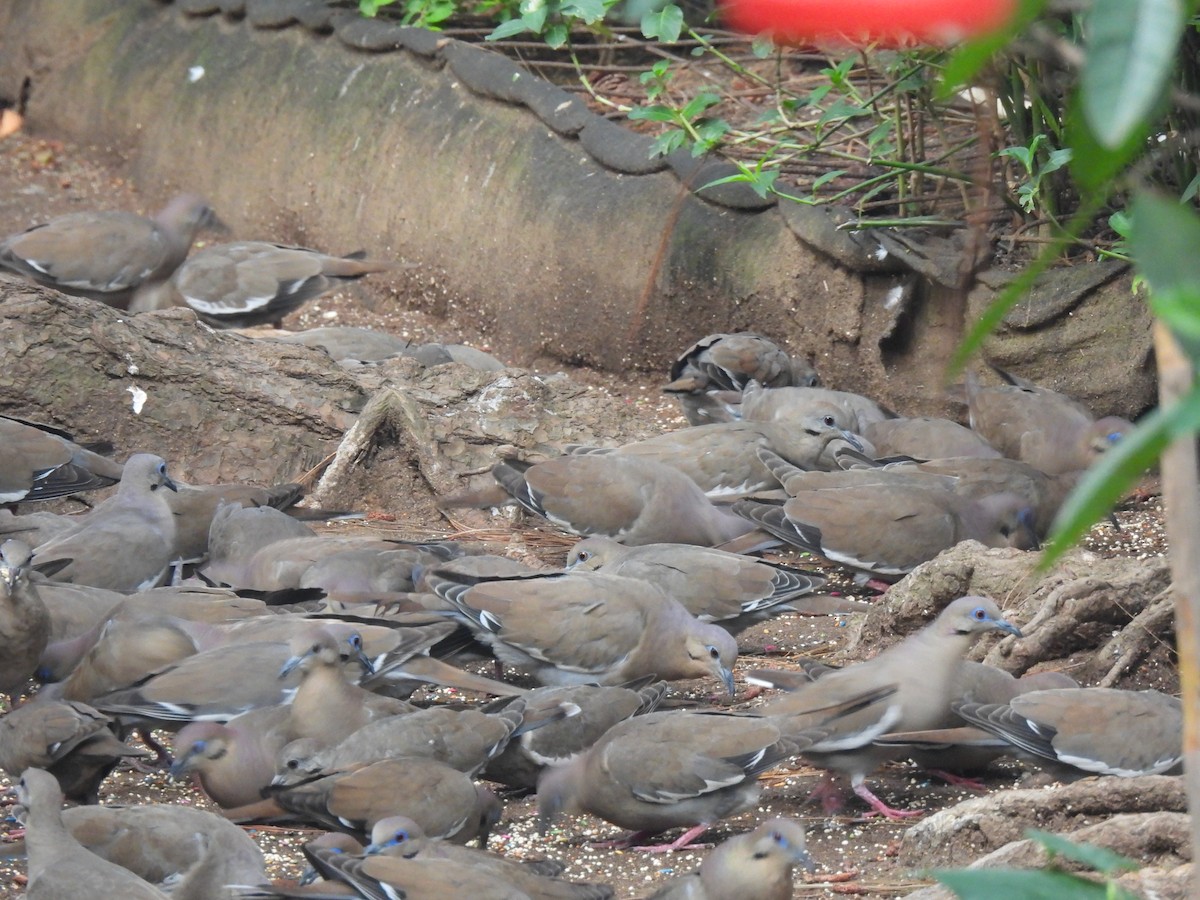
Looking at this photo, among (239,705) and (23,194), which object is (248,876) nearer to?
(239,705)

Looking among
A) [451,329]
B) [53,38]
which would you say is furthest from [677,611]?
[53,38]

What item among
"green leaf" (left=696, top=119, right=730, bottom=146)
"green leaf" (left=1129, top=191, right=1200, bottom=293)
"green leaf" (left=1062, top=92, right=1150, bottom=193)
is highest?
"green leaf" (left=1062, top=92, right=1150, bottom=193)

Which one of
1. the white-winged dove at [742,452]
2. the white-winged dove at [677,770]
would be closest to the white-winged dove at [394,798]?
the white-winged dove at [677,770]

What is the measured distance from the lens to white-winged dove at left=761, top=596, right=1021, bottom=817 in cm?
396

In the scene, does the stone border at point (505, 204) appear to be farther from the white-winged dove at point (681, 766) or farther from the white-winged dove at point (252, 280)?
the white-winged dove at point (681, 766)

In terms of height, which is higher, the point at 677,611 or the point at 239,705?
the point at 677,611

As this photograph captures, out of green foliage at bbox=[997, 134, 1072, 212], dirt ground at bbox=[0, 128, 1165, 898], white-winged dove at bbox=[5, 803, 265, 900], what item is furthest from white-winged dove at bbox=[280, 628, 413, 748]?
green foliage at bbox=[997, 134, 1072, 212]

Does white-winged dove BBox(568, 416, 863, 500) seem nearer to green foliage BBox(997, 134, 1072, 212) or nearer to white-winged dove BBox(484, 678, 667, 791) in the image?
green foliage BBox(997, 134, 1072, 212)

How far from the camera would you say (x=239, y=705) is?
4.38m

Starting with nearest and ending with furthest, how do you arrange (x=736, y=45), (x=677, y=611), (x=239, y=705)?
(x=239, y=705), (x=677, y=611), (x=736, y=45)

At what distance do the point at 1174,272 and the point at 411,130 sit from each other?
903 cm

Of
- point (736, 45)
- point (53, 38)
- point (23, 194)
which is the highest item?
point (736, 45)

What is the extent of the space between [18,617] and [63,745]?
2.44 ft

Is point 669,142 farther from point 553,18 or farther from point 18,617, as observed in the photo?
point 18,617
